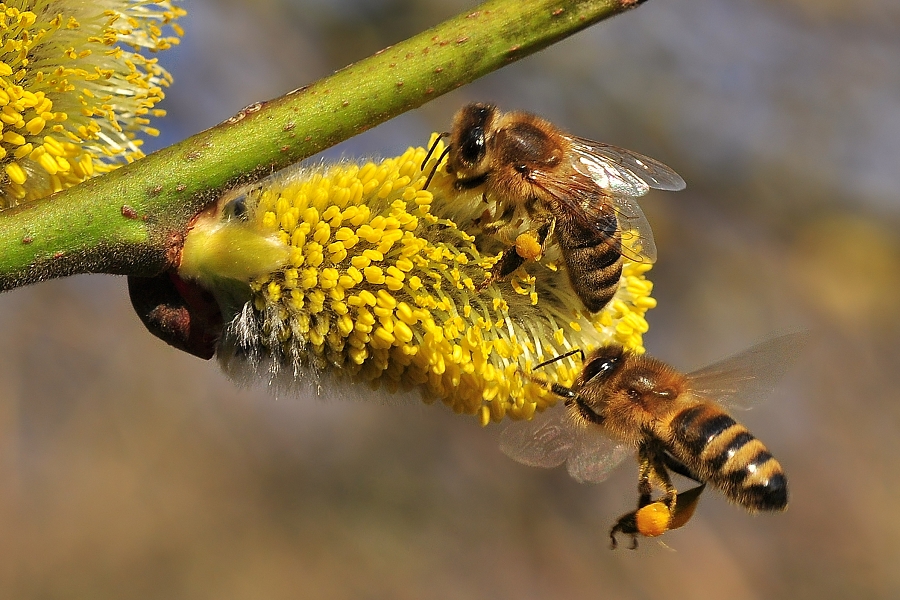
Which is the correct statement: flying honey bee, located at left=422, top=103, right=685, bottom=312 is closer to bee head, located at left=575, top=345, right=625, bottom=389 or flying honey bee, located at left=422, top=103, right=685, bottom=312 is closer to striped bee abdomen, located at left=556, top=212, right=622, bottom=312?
striped bee abdomen, located at left=556, top=212, right=622, bottom=312

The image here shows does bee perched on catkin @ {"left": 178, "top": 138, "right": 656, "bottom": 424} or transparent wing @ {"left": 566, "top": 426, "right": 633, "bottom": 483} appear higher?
bee perched on catkin @ {"left": 178, "top": 138, "right": 656, "bottom": 424}

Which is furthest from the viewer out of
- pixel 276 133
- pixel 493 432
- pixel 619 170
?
pixel 493 432

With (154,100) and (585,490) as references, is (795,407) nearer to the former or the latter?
(585,490)

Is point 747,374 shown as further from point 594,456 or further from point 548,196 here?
point 548,196

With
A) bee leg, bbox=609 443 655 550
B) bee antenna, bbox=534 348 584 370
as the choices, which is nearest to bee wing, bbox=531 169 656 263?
bee antenna, bbox=534 348 584 370

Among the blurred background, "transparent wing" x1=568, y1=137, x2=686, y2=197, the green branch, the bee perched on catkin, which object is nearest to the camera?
the green branch

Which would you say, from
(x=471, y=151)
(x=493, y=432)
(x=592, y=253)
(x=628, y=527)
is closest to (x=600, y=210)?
(x=592, y=253)

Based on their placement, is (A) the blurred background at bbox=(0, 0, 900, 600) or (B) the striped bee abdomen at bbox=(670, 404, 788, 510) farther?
(A) the blurred background at bbox=(0, 0, 900, 600)
